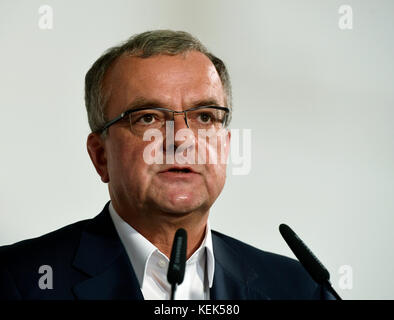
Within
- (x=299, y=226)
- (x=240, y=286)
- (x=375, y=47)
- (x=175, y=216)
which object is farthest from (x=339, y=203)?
(x=175, y=216)

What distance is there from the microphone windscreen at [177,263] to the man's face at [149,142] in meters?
0.33

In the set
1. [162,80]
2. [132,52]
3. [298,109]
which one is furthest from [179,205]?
[298,109]

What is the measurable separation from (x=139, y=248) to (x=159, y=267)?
71 millimetres

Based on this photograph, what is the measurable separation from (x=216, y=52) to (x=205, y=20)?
13 centimetres

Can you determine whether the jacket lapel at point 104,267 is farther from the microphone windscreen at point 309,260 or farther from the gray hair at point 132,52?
the microphone windscreen at point 309,260

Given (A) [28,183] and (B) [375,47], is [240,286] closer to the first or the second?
(A) [28,183]

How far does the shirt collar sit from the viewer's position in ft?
4.31

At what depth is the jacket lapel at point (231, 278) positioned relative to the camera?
1.35 metres

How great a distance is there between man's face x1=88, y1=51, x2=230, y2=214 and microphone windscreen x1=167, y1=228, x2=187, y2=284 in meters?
0.33

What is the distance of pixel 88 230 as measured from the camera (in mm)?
1370

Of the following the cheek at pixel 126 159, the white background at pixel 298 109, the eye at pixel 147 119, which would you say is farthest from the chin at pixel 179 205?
the white background at pixel 298 109

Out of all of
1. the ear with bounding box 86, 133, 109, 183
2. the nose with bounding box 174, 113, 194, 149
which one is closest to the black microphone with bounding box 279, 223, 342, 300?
the nose with bounding box 174, 113, 194, 149

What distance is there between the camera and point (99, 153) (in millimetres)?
1454

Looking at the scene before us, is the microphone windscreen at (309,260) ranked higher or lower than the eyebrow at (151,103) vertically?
lower
